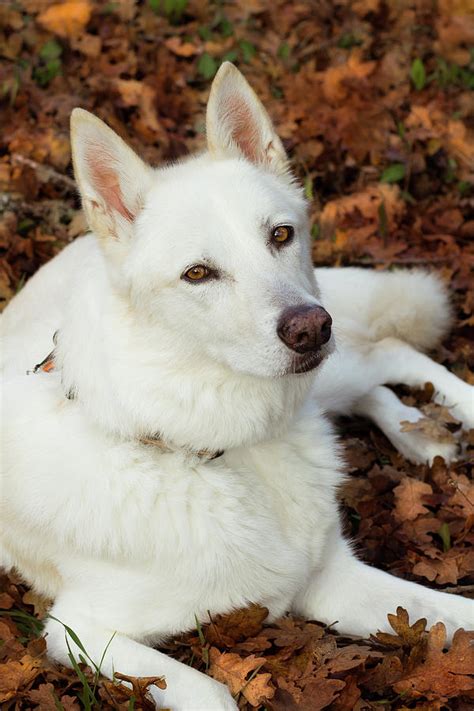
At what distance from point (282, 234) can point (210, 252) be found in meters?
0.28

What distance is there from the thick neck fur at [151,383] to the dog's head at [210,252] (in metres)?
0.05

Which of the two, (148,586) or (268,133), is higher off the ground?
(268,133)

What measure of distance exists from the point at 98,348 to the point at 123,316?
0.13 metres

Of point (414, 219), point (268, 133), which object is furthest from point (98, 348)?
point (414, 219)

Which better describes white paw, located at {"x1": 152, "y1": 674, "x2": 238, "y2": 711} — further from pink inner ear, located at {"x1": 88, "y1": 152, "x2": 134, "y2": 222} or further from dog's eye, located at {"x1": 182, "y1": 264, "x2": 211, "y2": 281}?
pink inner ear, located at {"x1": 88, "y1": 152, "x2": 134, "y2": 222}

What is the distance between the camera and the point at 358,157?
621 centimetres

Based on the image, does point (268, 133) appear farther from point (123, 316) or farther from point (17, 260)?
point (17, 260)

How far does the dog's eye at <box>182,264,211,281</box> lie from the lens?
283cm

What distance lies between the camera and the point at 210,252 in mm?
2814

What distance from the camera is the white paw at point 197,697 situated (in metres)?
2.76

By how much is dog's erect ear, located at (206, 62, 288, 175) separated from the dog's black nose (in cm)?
79

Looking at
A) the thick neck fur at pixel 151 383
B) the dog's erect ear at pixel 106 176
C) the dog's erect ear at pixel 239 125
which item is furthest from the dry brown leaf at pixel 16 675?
the dog's erect ear at pixel 239 125

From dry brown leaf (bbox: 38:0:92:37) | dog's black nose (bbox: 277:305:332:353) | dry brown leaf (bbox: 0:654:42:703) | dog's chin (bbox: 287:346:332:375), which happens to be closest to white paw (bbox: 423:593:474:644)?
dog's chin (bbox: 287:346:332:375)

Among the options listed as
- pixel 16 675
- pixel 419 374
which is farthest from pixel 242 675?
pixel 419 374
